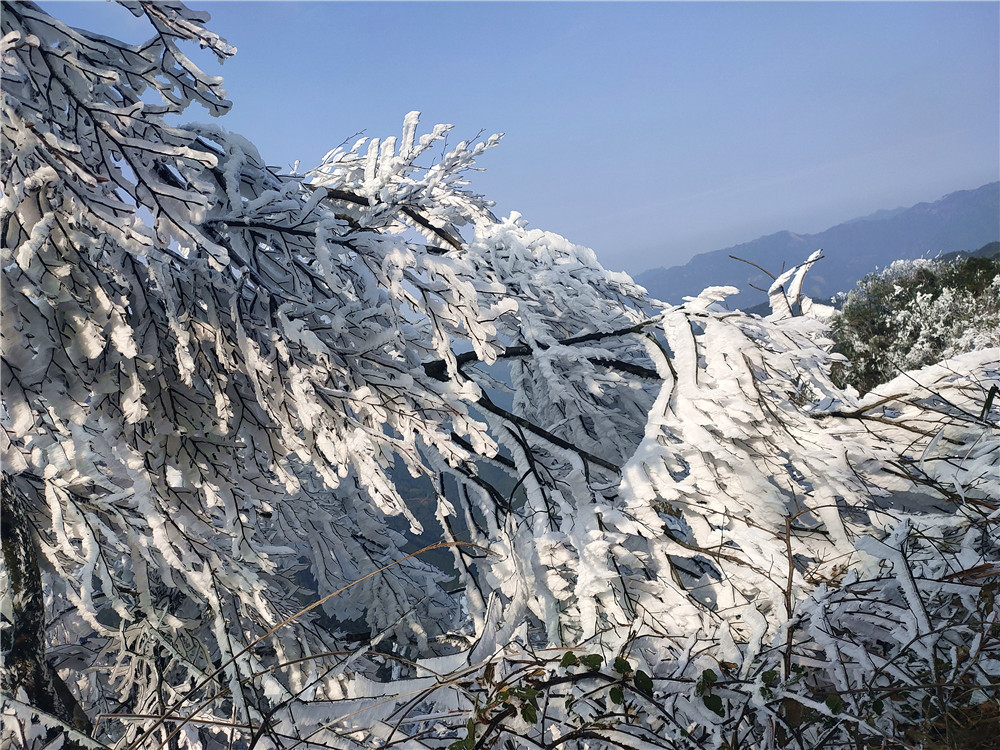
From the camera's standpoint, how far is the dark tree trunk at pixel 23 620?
222 centimetres

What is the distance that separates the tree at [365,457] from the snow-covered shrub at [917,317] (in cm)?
1944

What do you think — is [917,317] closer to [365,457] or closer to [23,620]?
[365,457]

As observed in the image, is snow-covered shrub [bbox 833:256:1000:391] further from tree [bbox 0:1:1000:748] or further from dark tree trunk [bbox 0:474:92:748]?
dark tree trunk [bbox 0:474:92:748]

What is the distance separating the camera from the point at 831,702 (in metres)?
1.29

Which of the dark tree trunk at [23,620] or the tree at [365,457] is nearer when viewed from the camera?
the tree at [365,457]

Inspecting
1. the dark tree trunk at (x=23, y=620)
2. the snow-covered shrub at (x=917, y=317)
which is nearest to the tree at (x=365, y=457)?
the dark tree trunk at (x=23, y=620)

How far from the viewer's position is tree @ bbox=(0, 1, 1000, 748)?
1.53 metres

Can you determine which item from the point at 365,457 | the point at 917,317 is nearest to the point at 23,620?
the point at 365,457

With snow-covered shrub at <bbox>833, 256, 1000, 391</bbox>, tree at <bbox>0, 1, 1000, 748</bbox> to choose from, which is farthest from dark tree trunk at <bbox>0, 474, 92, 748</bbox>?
snow-covered shrub at <bbox>833, 256, 1000, 391</bbox>

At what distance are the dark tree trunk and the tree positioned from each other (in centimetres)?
1

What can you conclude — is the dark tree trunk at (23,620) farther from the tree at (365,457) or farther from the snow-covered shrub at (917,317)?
the snow-covered shrub at (917,317)

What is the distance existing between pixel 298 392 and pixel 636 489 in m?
1.65

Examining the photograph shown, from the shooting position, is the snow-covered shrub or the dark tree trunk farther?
the snow-covered shrub

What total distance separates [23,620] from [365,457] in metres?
1.61
